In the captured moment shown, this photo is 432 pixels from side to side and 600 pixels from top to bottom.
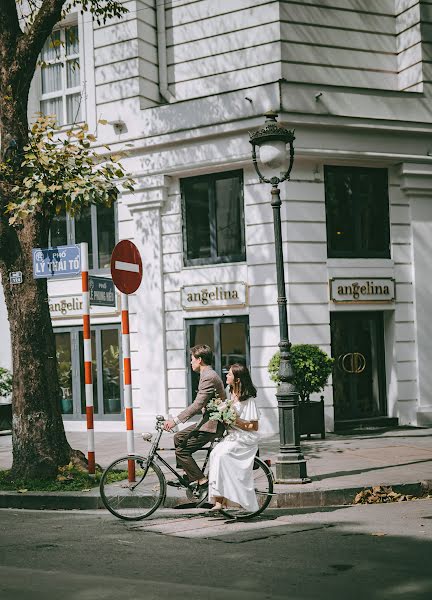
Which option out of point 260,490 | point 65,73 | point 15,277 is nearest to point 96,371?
point 65,73

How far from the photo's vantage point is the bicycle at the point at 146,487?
26.7 ft

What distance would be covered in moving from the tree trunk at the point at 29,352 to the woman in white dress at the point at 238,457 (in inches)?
132

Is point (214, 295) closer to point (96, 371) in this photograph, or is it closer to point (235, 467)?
point (96, 371)

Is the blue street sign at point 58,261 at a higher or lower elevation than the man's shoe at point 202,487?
higher

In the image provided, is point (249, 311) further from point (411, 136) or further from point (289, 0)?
point (289, 0)

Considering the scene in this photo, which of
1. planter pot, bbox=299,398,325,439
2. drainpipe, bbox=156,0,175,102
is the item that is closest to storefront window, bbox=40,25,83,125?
drainpipe, bbox=156,0,175,102

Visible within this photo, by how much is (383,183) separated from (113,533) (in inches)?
413

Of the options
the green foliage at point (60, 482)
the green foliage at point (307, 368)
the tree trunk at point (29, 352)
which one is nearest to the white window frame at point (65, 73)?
the tree trunk at point (29, 352)

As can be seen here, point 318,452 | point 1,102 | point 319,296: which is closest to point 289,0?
point 319,296

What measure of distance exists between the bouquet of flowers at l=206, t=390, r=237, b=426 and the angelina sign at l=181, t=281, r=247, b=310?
7.27 metres

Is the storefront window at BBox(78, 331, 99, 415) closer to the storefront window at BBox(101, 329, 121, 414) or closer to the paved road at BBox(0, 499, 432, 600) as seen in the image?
the storefront window at BBox(101, 329, 121, 414)

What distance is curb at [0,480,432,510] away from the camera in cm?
888

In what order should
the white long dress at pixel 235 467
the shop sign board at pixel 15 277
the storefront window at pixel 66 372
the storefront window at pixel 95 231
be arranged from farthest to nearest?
1. the storefront window at pixel 66 372
2. the storefront window at pixel 95 231
3. the shop sign board at pixel 15 277
4. the white long dress at pixel 235 467

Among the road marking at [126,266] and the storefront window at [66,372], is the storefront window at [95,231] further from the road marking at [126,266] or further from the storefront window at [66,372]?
the road marking at [126,266]
